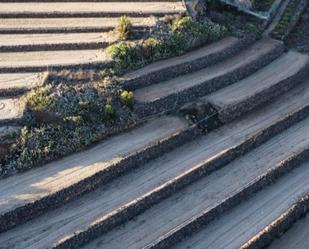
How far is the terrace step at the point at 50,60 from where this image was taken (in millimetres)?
19531

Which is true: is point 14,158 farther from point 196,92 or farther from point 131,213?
point 196,92

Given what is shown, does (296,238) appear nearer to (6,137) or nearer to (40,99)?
(40,99)

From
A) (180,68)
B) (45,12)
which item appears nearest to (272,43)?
(180,68)

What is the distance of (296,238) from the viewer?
17.2m

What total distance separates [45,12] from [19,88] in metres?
5.32

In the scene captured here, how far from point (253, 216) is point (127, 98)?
19.8ft

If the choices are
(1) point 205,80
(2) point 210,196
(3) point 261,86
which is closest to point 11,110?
(2) point 210,196

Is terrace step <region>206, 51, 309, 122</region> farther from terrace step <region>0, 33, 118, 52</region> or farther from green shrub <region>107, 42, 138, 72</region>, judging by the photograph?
terrace step <region>0, 33, 118, 52</region>

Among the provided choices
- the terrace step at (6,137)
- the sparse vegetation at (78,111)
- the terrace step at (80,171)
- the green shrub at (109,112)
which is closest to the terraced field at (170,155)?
the terrace step at (80,171)

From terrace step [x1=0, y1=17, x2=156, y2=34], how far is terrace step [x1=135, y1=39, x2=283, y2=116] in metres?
3.20

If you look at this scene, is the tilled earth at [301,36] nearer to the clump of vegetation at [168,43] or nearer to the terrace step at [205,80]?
the terrace step at [205,80]

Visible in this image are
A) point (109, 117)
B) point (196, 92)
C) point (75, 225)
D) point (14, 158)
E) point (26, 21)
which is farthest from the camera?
point (26, 21)

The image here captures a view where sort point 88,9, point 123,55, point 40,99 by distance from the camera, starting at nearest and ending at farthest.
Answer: point 40,99, point 123,55, point 88,9

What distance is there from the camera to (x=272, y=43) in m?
23.3
